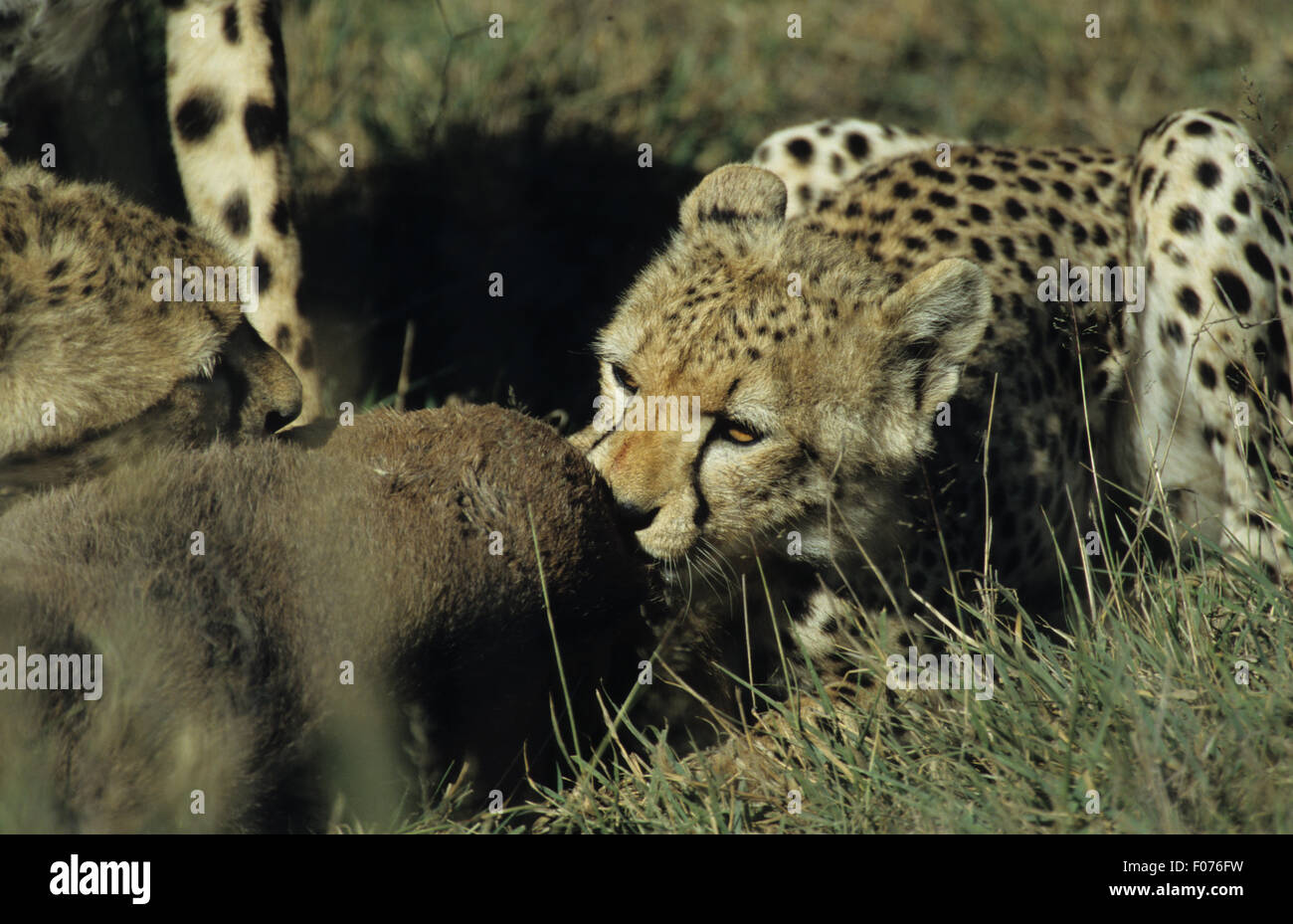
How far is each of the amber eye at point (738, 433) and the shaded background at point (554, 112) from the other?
4.00 feet

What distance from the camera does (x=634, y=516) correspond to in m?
2.37

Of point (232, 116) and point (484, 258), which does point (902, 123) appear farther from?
point (232, 116)

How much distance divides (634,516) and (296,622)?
2.35 ft

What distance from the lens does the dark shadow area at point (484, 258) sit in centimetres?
388

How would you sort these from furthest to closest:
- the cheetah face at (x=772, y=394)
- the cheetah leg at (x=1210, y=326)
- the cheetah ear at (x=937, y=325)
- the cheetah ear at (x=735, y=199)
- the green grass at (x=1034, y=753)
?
the cheetah leg at (x=1210, y=326), the cheetah ear at (x=735, y=199), the cheetah ear at (x=937, y=325), the cheetah face at (x=772, y=394), the green grass at (x=1034, y=753)

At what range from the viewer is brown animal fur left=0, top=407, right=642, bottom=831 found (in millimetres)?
1658

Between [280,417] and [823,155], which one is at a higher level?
[823,155]

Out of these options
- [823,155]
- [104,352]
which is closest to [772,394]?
[104,352]

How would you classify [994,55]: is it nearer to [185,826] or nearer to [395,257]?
[395,257]

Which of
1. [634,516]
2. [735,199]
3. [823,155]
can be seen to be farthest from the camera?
[823,155]

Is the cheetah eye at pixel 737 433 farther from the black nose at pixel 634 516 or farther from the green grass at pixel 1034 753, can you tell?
the green grass at pixel 1034 753

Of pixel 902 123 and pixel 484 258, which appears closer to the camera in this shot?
pixel 484 258

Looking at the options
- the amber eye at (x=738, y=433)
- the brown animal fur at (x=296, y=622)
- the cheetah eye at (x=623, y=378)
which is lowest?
the brown animal fur at (x=296, y=622)

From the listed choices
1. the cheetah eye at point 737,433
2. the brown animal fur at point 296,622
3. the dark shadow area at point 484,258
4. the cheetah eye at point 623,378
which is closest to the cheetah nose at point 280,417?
the brown animal fur at point 296,622
